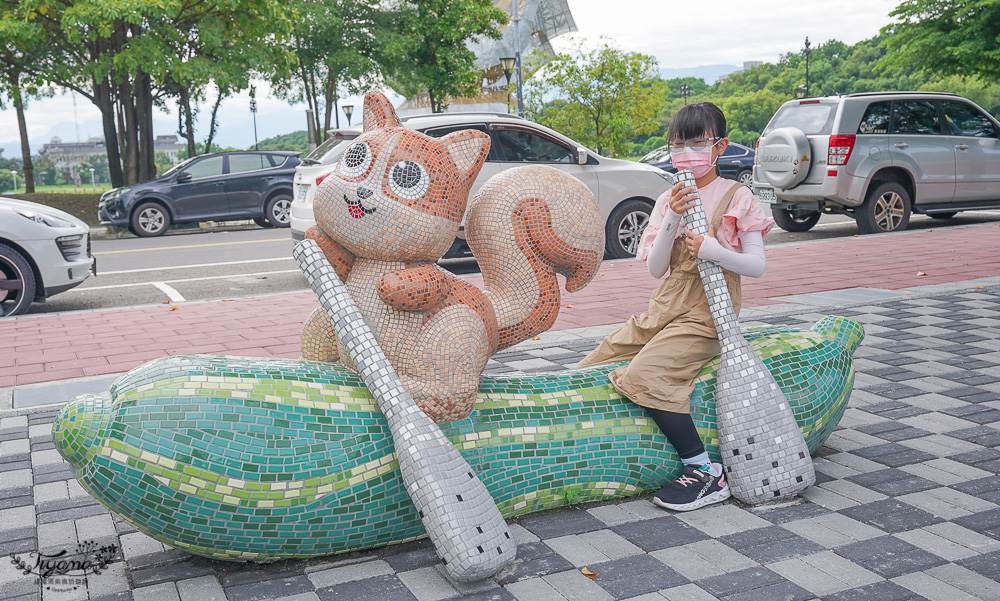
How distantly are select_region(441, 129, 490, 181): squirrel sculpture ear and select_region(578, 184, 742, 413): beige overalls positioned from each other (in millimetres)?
830

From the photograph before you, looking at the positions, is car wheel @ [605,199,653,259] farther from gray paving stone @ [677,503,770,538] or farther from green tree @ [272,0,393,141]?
green tree @ [272,0,393,141]

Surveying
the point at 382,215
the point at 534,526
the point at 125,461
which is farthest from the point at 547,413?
the point at 125,461

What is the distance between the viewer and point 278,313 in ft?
23.3

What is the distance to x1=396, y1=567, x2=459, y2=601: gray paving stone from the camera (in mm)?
2492

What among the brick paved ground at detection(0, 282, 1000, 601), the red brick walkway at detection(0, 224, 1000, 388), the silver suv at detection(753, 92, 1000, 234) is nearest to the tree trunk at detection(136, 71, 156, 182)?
the red brick walkway at detection(0, 224, 1000, 388)

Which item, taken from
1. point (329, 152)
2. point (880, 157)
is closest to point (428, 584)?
point (329, 152)

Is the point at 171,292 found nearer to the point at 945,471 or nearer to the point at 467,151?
the point at 467,151

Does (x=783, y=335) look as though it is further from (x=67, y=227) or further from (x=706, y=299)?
(x=67, y=227)

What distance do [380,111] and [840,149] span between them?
343 inches

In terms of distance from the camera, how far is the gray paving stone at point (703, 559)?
8.44ft

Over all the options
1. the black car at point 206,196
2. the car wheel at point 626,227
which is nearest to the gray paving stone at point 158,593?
the car wheel at point 626,227

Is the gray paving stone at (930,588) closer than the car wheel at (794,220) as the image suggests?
Yes

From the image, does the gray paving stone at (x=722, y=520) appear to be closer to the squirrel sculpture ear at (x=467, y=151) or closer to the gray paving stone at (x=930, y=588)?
the gray paving stone at (x=930, y=588)

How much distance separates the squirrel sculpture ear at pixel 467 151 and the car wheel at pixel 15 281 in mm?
5779
